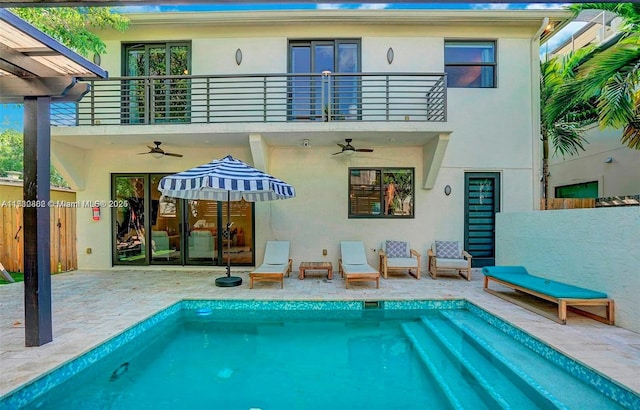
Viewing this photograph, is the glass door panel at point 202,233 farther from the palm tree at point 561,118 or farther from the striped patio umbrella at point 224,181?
the palm tree at point 561,118

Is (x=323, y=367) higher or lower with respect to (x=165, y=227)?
lower

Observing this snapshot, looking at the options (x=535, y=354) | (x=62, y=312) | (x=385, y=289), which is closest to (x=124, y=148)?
(x=62, y=312)

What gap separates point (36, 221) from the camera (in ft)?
12.5

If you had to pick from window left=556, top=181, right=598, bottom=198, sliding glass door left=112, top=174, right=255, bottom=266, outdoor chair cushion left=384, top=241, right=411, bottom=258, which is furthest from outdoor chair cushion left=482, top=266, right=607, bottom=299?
window left=556, top=181, right=598, bottom=198

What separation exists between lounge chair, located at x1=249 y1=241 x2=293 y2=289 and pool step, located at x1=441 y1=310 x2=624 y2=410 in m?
3.72

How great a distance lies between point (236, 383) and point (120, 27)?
830 cm

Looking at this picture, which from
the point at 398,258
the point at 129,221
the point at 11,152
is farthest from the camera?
the point at 11,152

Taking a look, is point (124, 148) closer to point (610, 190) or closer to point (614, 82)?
point (614, 82)

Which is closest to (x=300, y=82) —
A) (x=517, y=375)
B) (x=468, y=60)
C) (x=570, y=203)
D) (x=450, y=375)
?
(x=468, y=60)

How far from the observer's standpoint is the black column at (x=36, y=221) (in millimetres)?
3803

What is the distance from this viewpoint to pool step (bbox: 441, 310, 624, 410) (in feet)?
10.2

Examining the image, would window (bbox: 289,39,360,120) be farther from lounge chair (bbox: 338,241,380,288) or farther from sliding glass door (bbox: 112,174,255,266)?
lounge chair (bbox: 338,241,380,288)

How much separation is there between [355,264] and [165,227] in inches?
211

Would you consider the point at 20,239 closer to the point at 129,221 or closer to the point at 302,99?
the point at 129,221
